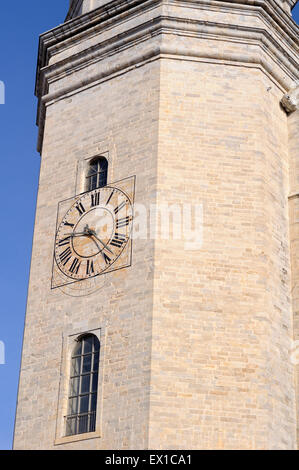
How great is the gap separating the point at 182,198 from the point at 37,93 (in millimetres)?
6729

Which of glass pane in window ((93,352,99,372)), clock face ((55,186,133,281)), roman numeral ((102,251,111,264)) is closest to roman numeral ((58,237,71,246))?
clock face ((55,186,133,281))

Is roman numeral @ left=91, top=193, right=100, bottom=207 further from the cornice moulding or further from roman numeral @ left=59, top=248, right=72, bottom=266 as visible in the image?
the cornice moulding

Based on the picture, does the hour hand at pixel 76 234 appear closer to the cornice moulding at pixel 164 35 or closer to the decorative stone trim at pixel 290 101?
the cornice moulding at pixel 164 35

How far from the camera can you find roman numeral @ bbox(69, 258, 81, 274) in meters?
19.8

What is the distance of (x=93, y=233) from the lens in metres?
19.9

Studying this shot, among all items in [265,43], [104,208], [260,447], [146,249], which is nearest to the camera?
[260,447]

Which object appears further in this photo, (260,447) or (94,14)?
(94,14)

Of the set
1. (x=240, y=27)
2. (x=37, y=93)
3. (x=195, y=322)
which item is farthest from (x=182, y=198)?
(x=37, y=93)

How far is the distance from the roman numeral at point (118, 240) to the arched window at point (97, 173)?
154cm

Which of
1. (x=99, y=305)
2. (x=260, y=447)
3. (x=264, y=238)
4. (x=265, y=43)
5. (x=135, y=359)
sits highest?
(x=265, y=43)

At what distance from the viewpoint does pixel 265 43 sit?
2156 cm

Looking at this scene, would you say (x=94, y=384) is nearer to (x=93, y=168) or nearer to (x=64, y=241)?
(x=64, y=241)

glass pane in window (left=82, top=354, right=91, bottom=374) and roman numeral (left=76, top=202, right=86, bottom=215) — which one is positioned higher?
roman numeral (left=76, top=202, right=86, bottom=215)

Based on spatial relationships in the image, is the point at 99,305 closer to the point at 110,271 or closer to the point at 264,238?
the point at 110,271
